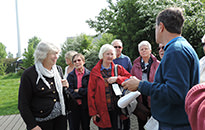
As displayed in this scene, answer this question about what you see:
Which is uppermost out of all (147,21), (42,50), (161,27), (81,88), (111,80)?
(147,21)

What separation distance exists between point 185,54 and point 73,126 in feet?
9.77

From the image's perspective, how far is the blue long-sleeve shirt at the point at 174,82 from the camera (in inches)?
54.2

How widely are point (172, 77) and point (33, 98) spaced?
73.8 inches

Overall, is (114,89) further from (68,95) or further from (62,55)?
(62,55)

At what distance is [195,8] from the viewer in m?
8.57

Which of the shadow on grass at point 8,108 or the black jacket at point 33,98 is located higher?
the black jacket at point 33,98

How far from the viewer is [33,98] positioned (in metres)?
2.33

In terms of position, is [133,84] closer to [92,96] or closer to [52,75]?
[52,75]

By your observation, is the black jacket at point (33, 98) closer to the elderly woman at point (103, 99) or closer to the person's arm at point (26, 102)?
the person's arm at point (26, 102)

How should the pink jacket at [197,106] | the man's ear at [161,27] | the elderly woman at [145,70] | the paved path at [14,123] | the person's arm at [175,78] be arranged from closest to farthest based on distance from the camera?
the pink jacket at [197,106], the person's arm at [175,78], the man's ear at [161,27], the elderly woman at [145,70], the paved path at [14,123]

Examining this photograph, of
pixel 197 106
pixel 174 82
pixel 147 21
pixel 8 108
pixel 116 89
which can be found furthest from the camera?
pixel 147 21

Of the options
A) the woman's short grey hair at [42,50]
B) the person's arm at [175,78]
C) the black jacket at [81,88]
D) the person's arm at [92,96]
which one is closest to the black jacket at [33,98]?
the woman's short grey hair at [42,50]

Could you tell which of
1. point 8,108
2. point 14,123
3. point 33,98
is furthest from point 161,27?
point 8,108

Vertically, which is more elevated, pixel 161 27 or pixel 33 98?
pixel 161 27
